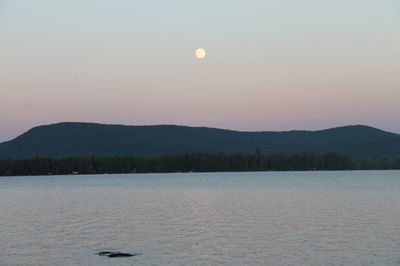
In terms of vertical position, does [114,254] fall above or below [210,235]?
below

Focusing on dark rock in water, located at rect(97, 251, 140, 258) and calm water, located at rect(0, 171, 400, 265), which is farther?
dark rock in water, located at rect(97, 251, 140, 258)

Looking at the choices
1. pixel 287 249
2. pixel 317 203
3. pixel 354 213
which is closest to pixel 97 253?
pixel 287 249

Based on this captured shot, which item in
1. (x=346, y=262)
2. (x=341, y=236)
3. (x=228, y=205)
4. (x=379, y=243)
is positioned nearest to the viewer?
(x=346, y=262)

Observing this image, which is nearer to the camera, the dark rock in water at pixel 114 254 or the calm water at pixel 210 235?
the calm water at pixel 210 235

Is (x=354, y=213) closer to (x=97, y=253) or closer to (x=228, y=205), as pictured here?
(x=228, y=205)

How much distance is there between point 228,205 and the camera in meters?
101

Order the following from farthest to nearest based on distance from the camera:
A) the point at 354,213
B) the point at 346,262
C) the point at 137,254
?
the point at 354,213
the point at 137,254
the point at 346,262

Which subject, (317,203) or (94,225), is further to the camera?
(317,203)

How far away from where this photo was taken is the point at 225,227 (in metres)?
67.5

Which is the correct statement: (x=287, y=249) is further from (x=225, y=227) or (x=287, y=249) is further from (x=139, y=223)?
(x=139, y=223)

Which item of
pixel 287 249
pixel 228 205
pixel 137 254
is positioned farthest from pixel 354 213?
pixel 137 254

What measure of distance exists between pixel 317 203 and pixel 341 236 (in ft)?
144

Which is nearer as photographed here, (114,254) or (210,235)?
(114,254)

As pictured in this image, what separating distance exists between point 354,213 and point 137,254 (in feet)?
141
